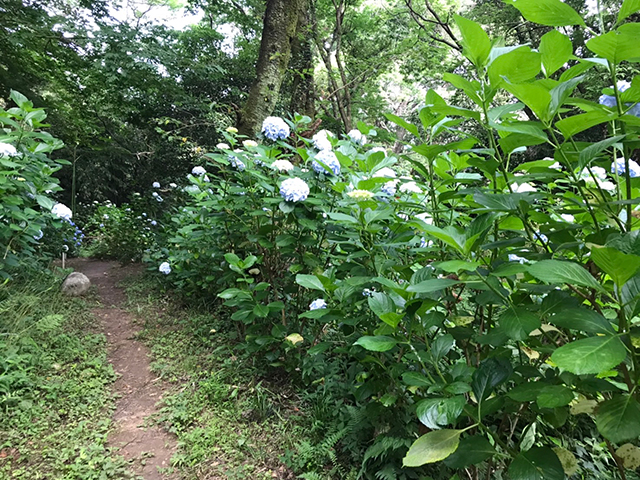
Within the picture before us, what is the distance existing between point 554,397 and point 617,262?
29 cm

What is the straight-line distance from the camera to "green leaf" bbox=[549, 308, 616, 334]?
21.0 inches

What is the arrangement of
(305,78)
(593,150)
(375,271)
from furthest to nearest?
(305,78) → (375,271) → (593,150)

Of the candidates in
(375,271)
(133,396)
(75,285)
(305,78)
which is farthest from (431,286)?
(305,78)

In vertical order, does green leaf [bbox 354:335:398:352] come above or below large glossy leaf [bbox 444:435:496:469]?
above

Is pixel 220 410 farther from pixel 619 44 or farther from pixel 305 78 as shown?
pixel 305 78

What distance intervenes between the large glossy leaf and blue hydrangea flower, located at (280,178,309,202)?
1.18 metres

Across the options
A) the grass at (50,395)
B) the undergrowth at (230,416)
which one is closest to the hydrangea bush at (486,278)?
the undergrowth at (230,416)

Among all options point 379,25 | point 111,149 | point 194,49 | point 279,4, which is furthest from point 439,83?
point 111,149

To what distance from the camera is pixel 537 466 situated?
0.68 m

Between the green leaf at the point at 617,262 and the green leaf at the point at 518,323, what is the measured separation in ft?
0.56

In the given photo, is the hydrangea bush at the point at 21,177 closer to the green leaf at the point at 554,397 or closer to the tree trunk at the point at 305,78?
the green leaf at the point at 554,397

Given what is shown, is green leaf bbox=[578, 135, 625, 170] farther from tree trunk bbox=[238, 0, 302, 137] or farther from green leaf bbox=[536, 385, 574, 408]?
tree trunk bbox=[238, 0, 302, 137]

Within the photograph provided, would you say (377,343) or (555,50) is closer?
(555,50)

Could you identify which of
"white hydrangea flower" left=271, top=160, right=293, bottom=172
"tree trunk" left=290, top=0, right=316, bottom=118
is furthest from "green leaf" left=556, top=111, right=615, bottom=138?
"tree trunk" left=290, top=0, right=316, bottom=118
